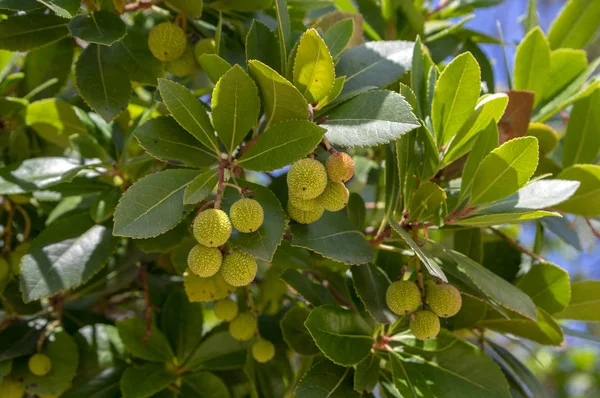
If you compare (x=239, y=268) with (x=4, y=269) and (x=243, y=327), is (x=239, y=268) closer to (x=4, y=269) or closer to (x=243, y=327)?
(x=243, y=327)

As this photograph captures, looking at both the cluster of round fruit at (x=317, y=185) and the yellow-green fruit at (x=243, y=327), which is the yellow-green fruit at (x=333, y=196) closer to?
the cluster of round fruit at (x=317, y=185)

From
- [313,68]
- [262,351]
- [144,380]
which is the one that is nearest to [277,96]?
[313,68]

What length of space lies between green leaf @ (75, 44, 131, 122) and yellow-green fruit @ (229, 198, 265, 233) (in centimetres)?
52

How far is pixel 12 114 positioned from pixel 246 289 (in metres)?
0.87

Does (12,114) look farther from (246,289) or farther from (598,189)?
(598,189)

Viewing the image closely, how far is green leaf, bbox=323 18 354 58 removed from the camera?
4.25ft

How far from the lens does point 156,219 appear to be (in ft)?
3.49

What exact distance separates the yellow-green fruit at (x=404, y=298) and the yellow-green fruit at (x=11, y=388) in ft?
3.45

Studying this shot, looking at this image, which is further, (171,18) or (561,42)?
(561,42)

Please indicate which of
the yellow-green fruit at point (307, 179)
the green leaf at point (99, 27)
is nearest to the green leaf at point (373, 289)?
the yellow-green fruit at point (307, 179)

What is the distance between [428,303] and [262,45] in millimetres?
680

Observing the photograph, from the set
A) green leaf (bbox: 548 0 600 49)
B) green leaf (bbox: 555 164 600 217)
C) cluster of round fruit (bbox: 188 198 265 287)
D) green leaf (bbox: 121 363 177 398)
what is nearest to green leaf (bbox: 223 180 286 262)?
cluster of round fruit (bbox: 188 198 265 287)

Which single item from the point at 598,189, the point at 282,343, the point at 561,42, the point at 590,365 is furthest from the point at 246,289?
the point at 590,365

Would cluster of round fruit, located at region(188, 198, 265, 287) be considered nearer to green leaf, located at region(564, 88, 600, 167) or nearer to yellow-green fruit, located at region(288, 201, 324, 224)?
yellow-green fruit, located at region(288, 201, 324, 224)
